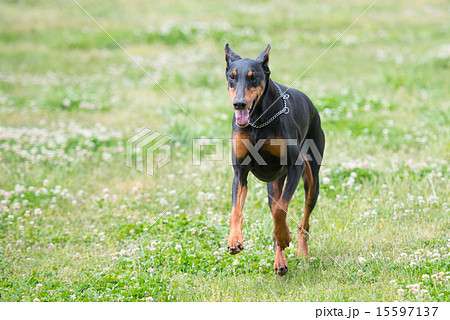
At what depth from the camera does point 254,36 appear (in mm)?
18266

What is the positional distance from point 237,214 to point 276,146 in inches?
28.0

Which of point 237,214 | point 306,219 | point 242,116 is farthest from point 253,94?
point 306,219

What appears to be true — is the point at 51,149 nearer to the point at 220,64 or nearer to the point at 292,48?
the point at 220,64

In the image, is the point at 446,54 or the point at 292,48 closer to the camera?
the point at 446,54

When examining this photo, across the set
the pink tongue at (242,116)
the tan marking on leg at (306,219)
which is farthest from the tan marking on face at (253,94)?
the tan marking on leg at (306,219)

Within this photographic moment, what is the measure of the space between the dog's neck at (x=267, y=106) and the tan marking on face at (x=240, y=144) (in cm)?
15

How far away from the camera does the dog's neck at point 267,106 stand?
4.95m

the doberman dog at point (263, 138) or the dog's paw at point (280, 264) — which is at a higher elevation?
the doberman dog at point (263, 138)

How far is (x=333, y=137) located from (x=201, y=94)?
440 centimetres

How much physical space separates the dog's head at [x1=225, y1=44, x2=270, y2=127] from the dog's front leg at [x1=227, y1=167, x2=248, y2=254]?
0.56 m

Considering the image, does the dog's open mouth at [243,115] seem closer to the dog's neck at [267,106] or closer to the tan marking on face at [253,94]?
the tan marking on face at [253,94]

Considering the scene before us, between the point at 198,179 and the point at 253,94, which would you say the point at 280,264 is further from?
the point at 198,179

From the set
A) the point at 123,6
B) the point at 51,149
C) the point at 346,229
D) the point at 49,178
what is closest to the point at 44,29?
the point at 123,6

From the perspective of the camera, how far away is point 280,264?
4.98 m
